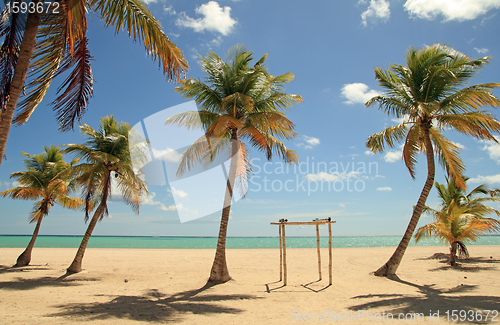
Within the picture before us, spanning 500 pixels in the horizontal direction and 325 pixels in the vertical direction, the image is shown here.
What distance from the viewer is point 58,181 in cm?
1292

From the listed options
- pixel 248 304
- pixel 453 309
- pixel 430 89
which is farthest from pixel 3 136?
pixel 430 89

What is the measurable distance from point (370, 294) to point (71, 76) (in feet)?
31.6

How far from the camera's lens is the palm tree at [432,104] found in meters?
10.3

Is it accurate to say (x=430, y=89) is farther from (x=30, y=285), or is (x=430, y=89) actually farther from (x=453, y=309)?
(x=30, y=285)

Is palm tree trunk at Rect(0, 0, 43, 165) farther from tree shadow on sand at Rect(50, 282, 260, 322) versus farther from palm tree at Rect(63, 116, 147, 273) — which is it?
palm tree at Rect(63, 116, 147, 273)

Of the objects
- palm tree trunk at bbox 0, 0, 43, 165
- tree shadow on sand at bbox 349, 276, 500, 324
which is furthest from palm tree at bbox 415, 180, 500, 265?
palm tree trunk at bbox 0, 0, 43, 165

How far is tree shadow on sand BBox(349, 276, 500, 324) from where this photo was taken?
677cm

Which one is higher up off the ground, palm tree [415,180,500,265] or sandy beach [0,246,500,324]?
palm tree [415,180,500,265]

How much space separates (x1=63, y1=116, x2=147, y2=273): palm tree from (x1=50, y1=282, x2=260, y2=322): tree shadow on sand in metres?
5.39

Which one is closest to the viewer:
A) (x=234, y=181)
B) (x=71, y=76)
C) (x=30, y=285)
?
(x=71, y=76)

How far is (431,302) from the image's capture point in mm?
7527

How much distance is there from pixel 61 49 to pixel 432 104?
36.3 feet

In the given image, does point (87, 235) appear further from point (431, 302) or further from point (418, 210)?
point (418, 210)

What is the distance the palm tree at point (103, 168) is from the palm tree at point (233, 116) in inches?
139
